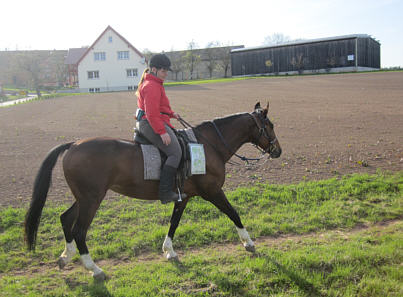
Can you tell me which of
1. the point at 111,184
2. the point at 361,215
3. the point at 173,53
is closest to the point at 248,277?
the point at 111,184

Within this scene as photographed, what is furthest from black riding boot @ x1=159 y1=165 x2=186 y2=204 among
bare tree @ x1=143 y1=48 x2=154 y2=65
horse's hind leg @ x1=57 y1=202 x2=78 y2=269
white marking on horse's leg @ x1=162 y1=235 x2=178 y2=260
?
bare tree @ x1=143 y1=48 x2=154 y2=65

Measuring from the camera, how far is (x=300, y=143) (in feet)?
42.7

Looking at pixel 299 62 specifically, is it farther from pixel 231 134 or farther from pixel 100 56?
pixel 231 134

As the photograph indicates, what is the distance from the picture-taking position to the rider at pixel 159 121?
4.89 meters

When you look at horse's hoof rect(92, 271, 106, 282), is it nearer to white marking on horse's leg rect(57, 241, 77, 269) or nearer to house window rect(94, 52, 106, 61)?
white marking on horse's leg rect(57, 241, 77, 269)

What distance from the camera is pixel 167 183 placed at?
505 cm

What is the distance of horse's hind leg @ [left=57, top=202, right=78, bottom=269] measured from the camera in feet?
16.8

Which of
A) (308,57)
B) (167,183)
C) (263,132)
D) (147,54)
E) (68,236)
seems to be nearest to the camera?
(167,183)

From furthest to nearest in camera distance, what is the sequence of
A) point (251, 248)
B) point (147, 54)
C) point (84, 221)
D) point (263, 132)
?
point (147, 54)
point (263, 132)
point (251, 248)
point (84, 221)

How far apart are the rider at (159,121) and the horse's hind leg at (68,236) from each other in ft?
4.66

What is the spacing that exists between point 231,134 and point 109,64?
59.4 metres

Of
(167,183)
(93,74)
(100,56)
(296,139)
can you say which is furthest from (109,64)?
(167,183)

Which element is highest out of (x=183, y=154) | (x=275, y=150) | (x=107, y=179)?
(x=183, y=154)

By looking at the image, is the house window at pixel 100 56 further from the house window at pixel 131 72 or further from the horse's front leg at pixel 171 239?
the horse's front leg at pixel 171 239
